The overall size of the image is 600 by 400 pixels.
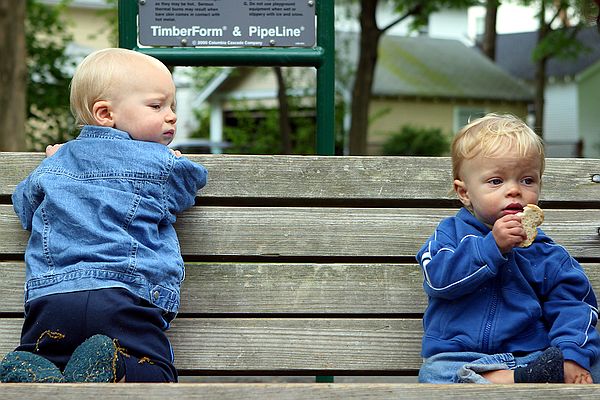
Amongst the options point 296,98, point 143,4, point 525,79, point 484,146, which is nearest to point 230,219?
point 484,146

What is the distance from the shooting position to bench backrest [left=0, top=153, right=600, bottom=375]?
3.18 m

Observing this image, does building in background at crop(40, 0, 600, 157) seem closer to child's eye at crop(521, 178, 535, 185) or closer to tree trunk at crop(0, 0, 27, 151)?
tree trunk at crop(0, 0, 27, 151)

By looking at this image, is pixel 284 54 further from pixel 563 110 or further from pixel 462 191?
pixel 563 110

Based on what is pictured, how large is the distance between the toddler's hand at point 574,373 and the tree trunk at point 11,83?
8.39 m

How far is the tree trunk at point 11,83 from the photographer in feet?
33.7

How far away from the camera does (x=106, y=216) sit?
2822mm

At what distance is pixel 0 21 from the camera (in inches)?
418

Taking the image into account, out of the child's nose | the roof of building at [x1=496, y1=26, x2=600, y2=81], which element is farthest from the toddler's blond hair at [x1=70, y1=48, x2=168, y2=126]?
the roof of building at [x1=496, y1=26, x2=600, y2=81]

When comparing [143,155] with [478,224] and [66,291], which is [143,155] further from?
[478,224]

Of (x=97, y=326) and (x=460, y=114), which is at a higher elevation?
(x=97, y=326)

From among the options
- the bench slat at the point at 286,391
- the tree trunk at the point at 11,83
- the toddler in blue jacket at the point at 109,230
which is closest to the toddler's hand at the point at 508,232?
the bench slat at the point at 286,391

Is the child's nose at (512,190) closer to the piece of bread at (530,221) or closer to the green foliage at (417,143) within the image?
the piece of bread at (530,221)

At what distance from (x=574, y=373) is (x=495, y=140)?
69 centimetres

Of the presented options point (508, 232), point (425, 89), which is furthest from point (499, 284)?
point (425, 89)
